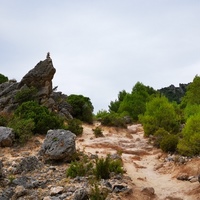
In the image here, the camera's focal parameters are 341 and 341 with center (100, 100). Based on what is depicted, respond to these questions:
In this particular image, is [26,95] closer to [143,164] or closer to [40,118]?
[40,118]

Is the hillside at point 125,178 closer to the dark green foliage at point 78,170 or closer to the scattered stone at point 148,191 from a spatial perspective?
the scattered stone at point 148,191

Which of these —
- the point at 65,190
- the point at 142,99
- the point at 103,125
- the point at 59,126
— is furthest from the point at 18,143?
the point at 142,99

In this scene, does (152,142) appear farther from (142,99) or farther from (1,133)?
(142,99)

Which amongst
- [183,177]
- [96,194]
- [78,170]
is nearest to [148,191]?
[96,194]

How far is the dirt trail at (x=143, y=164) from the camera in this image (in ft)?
42.2

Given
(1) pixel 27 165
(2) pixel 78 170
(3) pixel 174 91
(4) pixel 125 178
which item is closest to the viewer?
(2) pixel 78 170

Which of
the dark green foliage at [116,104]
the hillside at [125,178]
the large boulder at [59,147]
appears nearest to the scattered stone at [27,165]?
the hillside at [125,178]

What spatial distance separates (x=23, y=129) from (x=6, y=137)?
59.9 inches

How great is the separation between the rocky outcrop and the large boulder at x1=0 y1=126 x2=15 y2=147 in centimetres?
904

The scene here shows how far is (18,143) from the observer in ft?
59.3

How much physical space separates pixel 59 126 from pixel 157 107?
8602mm

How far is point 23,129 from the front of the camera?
1867 centimetres

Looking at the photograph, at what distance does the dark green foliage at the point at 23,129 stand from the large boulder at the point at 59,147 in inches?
111

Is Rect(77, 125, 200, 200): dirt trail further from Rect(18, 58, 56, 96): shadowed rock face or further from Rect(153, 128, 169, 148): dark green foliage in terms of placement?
Rect(18, 58, 56, 96): shadowed rock face
